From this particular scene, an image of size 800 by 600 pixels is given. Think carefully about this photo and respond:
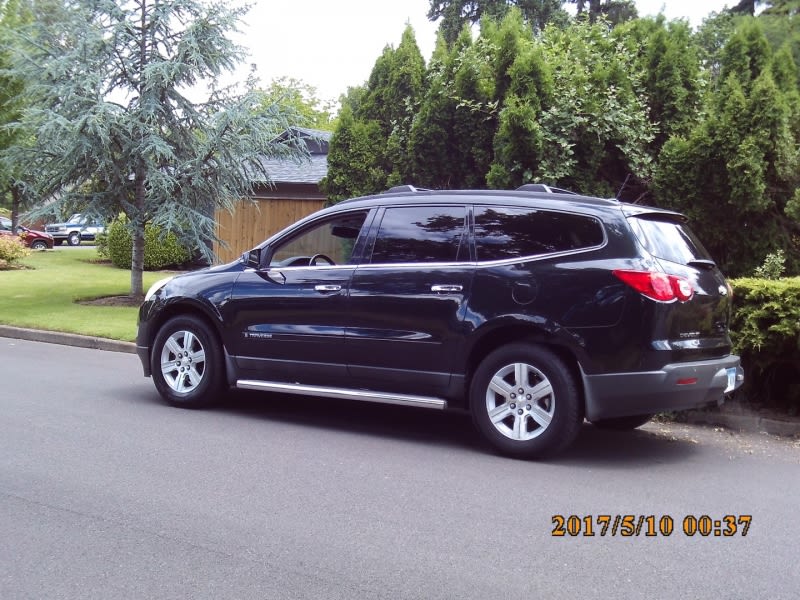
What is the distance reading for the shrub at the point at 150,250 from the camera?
24.5 meters

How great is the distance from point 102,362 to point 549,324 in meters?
6.84

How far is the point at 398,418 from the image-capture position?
24.8 ft

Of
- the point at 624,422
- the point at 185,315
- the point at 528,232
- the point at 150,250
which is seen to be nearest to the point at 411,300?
the point at 528,232

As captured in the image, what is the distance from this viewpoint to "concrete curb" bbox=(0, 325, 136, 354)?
11.6m

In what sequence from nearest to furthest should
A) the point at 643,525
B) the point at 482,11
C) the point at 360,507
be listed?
1. the point at 643,525
2. the point at 360,507
3. the point at 482,11

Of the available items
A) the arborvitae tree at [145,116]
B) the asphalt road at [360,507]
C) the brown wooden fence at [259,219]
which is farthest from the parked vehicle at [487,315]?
the brown wooden fence at [259,219]

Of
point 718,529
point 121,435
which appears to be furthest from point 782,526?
point 121,435

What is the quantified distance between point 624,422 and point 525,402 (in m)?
1.49

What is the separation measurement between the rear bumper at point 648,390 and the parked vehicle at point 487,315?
10mm

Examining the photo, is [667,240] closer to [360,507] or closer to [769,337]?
[769,337]

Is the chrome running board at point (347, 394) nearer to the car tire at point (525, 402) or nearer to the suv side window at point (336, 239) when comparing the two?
the car tire at point (525, 402)

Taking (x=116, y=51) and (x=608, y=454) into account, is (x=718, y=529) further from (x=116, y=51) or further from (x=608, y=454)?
(x=116, y=51)

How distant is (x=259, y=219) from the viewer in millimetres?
21438

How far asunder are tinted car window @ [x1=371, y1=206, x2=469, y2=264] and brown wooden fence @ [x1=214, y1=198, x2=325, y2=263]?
14.1m
